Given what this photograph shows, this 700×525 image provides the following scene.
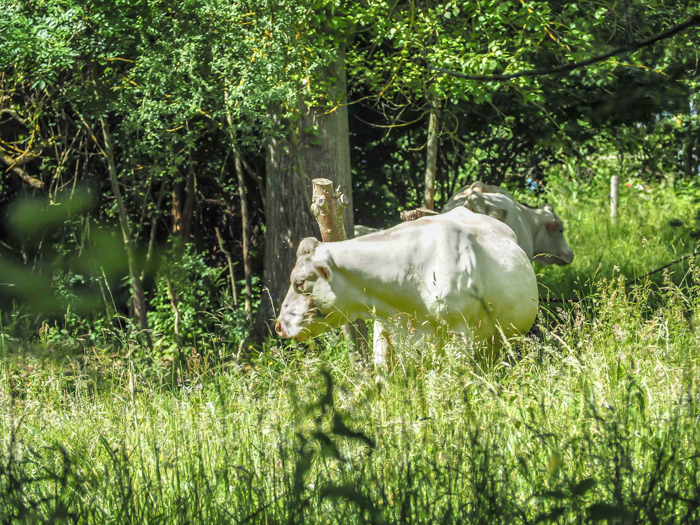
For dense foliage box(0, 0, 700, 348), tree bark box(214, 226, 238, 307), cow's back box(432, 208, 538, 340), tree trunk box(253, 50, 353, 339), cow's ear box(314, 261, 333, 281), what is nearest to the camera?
cow's ear box(314, 261, 333, 281)

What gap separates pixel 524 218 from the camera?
6559 millimetres

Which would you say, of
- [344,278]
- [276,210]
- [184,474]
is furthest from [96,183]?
[184,474]

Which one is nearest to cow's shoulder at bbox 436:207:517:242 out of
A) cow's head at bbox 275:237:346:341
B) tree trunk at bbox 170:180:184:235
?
cow's head at bbox 275:237:346:341

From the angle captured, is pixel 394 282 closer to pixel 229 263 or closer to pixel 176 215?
pixel 229 263

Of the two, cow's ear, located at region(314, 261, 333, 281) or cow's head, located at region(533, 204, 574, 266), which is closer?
cow's ear, located at region(314, 261, 333, 281)

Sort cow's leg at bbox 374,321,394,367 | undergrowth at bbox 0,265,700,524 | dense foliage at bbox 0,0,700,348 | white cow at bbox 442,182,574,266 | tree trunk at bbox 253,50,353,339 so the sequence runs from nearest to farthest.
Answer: undergrowth at bbox 0,265,700,524 → cow's leg at bbox 374,321,394,367 → dense foliage at bbox 0,0,700,348 → white cow at bbox 442,182,574,266 → tree trunk at bbox 253,50,353,339

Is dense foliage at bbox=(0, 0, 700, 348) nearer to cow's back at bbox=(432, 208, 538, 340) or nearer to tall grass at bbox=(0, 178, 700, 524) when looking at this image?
cow's back at bbox=(432, 208, 538, 340)

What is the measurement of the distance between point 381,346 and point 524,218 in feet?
7.19

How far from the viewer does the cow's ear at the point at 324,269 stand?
4.52 meters

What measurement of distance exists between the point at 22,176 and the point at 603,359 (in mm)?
6401

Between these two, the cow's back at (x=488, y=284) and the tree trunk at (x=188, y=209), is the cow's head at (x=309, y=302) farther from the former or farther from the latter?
the tree trunk at (x=188, y=209)

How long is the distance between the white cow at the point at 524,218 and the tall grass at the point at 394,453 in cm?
159

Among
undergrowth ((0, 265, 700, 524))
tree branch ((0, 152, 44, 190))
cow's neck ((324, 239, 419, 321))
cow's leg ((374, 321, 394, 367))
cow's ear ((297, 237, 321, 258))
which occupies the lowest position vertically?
cow's leg ((374, 321, 394, 367))

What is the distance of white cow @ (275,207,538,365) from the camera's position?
4.57 meters
